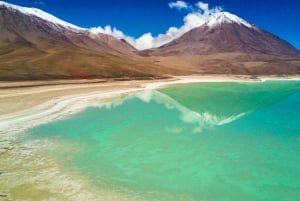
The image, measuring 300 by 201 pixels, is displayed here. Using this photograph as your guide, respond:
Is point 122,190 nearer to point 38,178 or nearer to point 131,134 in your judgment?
point 38,178

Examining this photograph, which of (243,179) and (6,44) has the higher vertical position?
(6,44)

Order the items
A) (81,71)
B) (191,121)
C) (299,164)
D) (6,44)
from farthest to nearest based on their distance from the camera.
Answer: (6,44) → (81,71) → (191,121) → (299,164)

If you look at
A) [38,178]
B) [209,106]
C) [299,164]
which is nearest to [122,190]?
[38,178]

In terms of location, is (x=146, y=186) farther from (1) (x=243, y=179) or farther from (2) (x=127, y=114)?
(2) (x=127, y=114)

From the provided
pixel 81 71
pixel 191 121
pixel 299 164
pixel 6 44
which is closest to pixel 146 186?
pixel 299 164

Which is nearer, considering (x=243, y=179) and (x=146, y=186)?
(x=146, y=186)

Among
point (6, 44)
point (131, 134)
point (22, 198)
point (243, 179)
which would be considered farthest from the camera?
point (6, 44)
